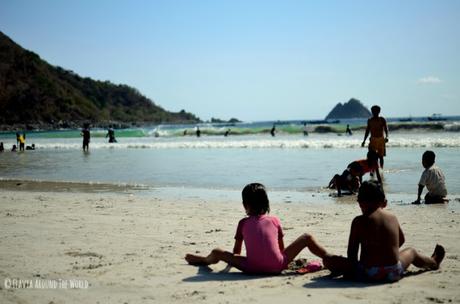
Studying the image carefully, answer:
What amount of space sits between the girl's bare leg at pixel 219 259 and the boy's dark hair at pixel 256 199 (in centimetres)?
52

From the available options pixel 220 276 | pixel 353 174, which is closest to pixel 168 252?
→ pixel 220 276

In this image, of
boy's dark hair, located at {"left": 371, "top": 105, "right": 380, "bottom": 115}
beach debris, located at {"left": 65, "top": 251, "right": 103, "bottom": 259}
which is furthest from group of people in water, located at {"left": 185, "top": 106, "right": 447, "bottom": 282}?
boy's dark hair, located at {"left": 371, "top": 105, "right": 380, "bottom": 115}

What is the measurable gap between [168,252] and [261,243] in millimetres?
1560

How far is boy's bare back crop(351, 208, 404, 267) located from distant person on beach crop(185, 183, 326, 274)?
0.54 meters

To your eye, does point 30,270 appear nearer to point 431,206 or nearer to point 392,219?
point 392,219

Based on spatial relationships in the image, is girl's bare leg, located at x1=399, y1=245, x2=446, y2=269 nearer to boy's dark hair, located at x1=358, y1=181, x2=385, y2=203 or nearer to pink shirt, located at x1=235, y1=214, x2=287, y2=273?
boy's dark hair, located at x1=358, y1=181, x2=385, y2=203

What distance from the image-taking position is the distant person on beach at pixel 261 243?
16.5ft

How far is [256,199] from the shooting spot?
511cm

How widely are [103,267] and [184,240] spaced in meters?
1.62

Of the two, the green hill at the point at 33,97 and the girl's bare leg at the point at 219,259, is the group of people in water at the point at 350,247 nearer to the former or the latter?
the girl's bare leg at the point at 219,259

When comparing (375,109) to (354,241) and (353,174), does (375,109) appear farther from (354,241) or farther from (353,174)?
(354,241)

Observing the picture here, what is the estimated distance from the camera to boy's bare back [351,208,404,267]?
15.0 ft

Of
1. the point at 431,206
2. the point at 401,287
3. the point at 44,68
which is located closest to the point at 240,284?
the point at 401,287

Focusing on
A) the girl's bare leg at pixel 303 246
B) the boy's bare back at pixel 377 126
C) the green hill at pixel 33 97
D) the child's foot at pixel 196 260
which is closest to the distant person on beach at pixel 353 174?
the boy's bare back at pixel 377 126
